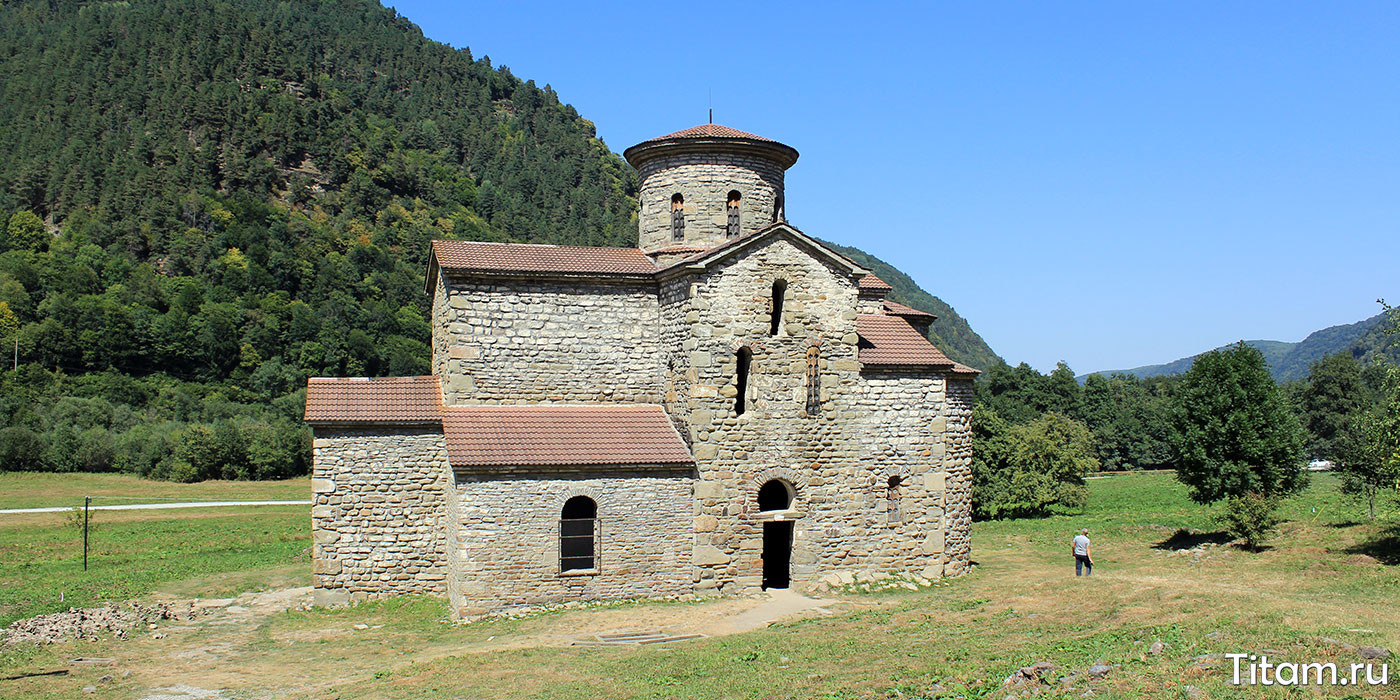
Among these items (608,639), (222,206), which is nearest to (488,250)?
(608,639)

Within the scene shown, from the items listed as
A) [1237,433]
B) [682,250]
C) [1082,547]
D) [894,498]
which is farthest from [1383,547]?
[682,250]

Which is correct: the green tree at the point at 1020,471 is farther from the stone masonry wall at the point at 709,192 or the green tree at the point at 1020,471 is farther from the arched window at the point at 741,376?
the arched window at the point at 741,376

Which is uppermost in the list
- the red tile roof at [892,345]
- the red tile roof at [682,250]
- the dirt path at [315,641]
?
the red tile roof at [682,250]

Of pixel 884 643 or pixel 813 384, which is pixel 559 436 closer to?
pixel 813 384

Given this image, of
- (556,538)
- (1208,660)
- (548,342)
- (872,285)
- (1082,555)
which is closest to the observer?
(1208,660)

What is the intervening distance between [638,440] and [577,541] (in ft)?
8.16

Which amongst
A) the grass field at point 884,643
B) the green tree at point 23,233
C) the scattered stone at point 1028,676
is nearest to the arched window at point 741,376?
the grass field at point 884,643

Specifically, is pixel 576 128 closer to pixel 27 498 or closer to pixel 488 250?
pixel 27 498

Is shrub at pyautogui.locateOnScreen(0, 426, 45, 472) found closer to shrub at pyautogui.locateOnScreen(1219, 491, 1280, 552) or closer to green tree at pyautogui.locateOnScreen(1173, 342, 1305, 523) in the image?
green tree at pyautogui.locateOnScreen(1173, 342, 1305, 523)

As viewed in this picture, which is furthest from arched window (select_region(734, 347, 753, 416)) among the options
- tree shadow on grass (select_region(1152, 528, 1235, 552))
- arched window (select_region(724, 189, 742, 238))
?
tree shadow on grass (select_region(1152, 528, 1235, 552))

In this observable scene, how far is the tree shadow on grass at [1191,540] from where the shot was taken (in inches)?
1006

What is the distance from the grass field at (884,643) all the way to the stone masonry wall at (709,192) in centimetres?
935

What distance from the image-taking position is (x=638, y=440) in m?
20.5

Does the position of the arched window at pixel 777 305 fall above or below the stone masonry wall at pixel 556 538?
above
